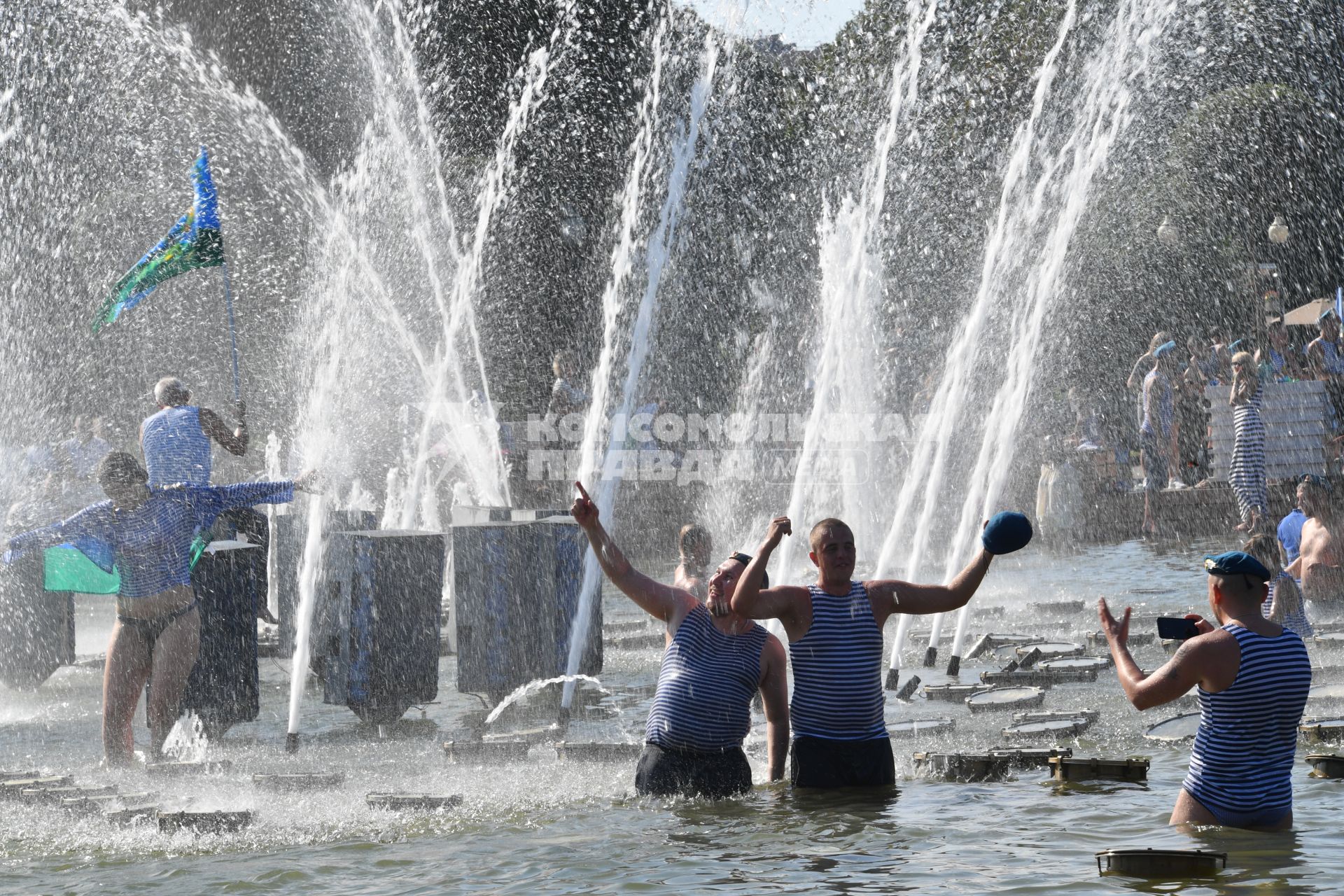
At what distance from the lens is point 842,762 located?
20.6ft

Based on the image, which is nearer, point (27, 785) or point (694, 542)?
point (694, 542)

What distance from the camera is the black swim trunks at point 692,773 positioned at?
21.2 ft

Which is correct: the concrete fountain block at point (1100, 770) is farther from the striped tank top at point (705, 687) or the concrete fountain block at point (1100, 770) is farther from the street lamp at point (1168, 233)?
the street lamp at point (1168, 233)

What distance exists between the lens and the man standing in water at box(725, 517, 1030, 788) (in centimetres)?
619

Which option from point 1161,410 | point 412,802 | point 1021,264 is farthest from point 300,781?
point 1021,264

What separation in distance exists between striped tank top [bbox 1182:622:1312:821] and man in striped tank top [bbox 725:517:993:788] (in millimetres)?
1042

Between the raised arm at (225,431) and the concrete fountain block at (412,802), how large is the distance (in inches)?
150

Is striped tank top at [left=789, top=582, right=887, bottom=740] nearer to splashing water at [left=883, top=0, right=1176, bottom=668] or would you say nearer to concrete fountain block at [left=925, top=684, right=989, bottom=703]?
concrete fountain block at [left=925, top=684, right=989, bottom=703]

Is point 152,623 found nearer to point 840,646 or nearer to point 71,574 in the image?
point 71,574

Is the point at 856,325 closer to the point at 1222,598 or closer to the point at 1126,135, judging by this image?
the point at 1126,135

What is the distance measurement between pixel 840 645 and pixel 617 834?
114 centimetres

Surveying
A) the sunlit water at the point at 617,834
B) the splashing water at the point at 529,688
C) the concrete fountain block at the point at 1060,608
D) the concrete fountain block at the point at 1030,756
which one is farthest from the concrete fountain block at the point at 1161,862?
the concrete fountain block at the point at 1060,608

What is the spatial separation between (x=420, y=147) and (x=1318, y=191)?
1664 cm

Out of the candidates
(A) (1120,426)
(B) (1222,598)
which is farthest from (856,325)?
(B) (1222,598)
